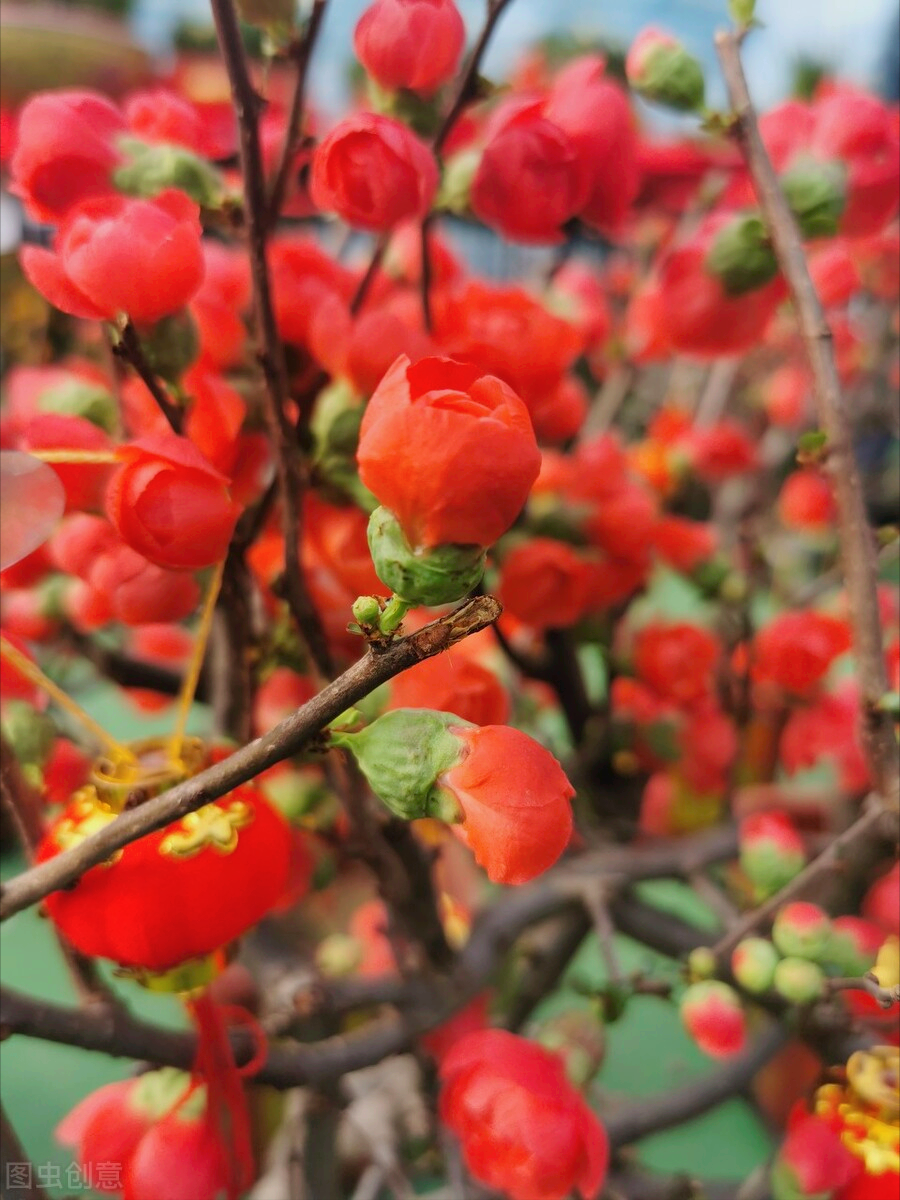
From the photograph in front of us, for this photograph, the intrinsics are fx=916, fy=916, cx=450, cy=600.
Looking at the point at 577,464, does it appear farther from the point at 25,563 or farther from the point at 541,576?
the point at 25,563

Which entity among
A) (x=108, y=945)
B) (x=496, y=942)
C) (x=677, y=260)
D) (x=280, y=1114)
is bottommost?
(x=280, y=1114)

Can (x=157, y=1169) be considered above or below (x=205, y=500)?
below

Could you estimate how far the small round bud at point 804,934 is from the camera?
0.24 m

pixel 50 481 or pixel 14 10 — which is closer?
pixel 50 481

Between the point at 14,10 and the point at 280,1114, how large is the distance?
831mm

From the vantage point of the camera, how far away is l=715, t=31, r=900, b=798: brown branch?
0.75 feet

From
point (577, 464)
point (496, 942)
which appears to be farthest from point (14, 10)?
point (496, 942)

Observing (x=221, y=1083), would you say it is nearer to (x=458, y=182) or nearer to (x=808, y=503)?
(x=458, y=182)

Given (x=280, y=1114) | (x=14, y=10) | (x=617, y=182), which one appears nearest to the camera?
(x=617, y=182)

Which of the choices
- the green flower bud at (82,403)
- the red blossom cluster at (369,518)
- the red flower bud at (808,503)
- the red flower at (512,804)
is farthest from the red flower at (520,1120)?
the red flower bud at (808,503)

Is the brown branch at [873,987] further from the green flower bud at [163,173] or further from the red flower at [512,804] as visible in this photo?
the green flower bud at [163,173]

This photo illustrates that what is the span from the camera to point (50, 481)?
156mm

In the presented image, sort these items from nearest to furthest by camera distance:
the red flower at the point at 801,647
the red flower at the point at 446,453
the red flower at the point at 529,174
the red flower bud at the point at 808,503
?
the red flower at the point at 446,453
the red flower at the point at 529,174
the red flower at the point at 801,647
the red flower bud at the point at 808,503

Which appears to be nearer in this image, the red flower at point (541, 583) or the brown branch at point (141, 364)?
the brown branch at point (141, 364)
